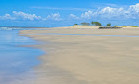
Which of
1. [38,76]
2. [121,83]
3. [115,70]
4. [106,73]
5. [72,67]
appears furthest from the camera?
[72,67]

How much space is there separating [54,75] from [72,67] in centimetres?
131

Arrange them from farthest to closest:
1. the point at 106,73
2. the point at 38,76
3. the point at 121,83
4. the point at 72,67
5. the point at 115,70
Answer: the point at 72,67, the point at 115,70, the point at 106,73, the point at 38,76, the point at 121,83

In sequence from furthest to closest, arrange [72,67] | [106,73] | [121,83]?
[72,67], [106,73], [121,83]

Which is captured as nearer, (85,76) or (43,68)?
(85,76)

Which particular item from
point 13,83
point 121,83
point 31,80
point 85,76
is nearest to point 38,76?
point 31,80

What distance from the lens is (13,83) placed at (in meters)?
5.48

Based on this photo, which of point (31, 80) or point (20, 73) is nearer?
point (31, 80)

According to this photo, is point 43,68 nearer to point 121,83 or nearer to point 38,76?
point 38,76

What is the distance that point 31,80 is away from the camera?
→ 574 centimetres

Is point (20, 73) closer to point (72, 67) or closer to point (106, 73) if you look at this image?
point (72, 67)

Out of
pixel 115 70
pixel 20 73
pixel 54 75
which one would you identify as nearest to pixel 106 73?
pixel 115 70

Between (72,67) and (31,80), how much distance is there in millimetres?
2145

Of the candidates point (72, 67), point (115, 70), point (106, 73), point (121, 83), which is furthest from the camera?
point (72, 67)

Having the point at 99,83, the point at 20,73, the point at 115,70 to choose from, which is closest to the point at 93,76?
the point at 99,83
